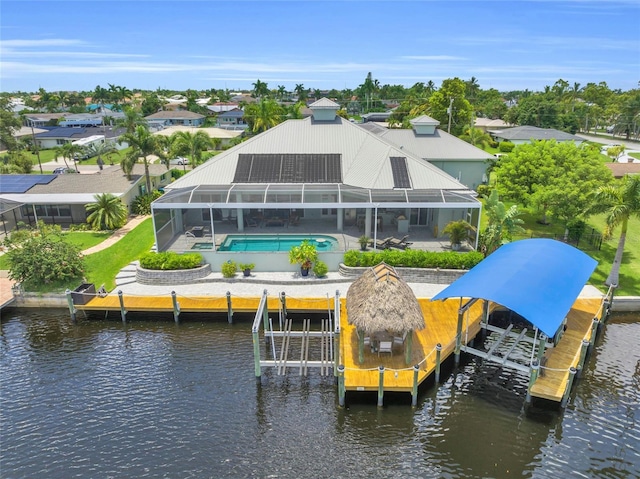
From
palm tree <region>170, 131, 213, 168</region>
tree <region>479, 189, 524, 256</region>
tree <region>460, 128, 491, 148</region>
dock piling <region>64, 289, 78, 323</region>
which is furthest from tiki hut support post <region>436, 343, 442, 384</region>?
tree <region>460, 128, 491, 148</region>

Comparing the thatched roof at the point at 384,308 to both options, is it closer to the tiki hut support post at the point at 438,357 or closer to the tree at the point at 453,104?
the tiki hut support post at the point at 438,357

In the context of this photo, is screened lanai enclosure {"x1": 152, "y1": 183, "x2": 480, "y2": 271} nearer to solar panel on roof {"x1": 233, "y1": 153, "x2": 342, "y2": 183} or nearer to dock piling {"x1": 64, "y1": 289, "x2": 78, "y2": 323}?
solar panel on roof {"x1": 233, "y1": 153, "x2": 342, "y2": 183}

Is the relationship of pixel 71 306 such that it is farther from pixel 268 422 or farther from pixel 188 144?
pixel 188 144

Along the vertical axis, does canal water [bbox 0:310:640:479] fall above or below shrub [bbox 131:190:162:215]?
below

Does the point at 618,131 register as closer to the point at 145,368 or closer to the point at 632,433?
the point at 632,433

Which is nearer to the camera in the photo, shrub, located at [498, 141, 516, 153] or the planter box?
the planter box

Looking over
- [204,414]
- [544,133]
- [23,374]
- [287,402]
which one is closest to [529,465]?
[287,402]

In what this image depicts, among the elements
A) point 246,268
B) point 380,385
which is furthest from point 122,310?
point 380,385
